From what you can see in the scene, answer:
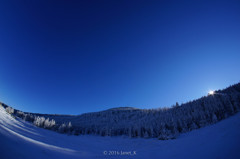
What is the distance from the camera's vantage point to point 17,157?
379 cm

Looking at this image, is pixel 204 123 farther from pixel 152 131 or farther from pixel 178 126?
pixel 152 131

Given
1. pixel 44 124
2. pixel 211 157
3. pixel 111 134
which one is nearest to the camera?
pixel 211 157

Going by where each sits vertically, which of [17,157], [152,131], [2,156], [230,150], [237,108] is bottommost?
[152,131]

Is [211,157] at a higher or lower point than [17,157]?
lower

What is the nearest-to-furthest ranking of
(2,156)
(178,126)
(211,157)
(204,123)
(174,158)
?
(2,156) → (211,157) → (174,158) → (204,123) → (178,126)

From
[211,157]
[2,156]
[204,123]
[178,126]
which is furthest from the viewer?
[178,126]

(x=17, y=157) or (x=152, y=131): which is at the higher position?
(x=17, y=157)

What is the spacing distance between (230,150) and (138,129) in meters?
25.8

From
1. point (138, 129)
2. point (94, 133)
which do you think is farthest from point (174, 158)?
point (94, 133)

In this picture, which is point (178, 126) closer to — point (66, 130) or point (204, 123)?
point (204, 123)

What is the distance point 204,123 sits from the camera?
64.6 ft

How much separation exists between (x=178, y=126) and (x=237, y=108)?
12164 millimetres

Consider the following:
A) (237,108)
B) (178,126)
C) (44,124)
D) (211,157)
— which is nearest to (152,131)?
(178,126)

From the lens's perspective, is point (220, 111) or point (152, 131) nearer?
point (220, 111)
